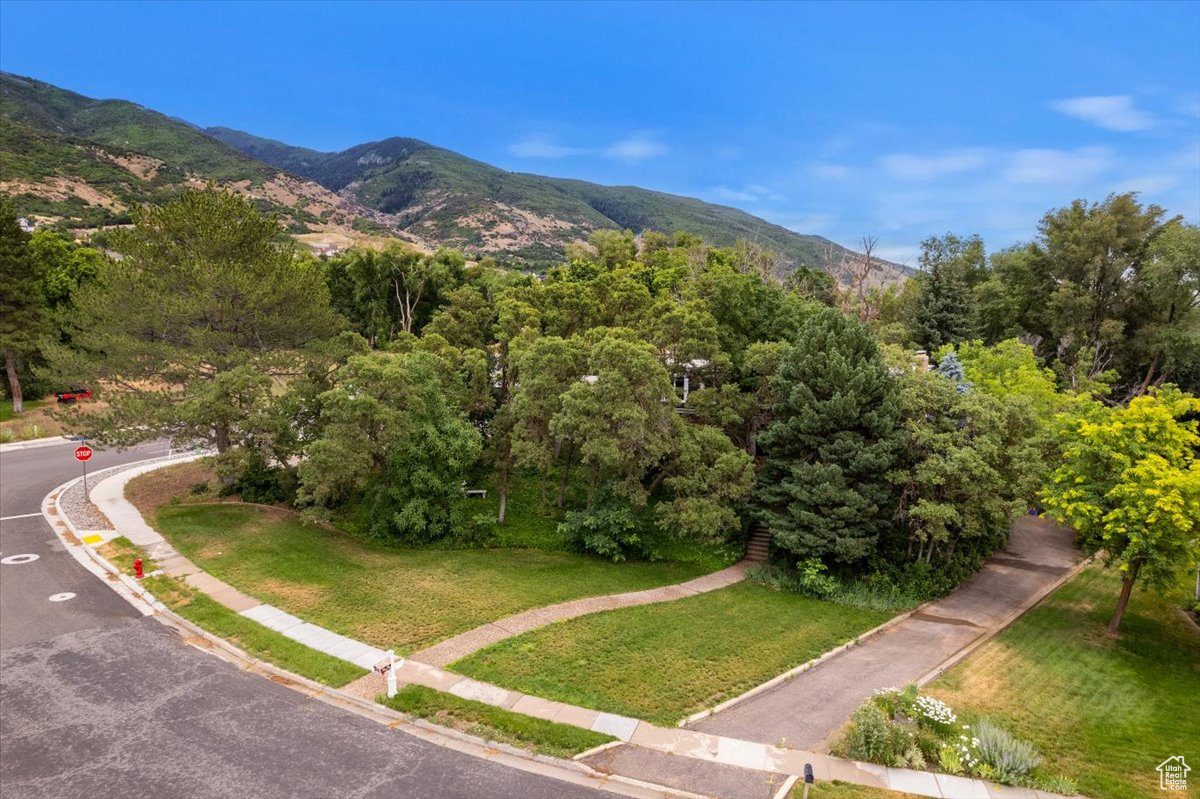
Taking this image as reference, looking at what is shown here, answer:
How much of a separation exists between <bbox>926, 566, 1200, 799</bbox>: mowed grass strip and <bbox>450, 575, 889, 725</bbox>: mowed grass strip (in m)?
3.51

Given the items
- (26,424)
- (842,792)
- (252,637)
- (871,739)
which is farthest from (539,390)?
(26,424)

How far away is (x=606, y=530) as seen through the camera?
22.0 m

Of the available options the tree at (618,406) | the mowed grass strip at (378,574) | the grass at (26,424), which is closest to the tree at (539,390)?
the tree at (618,406)

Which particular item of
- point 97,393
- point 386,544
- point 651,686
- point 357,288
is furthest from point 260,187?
point 651,686

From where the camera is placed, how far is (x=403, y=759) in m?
10.4

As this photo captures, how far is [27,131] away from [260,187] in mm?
32228

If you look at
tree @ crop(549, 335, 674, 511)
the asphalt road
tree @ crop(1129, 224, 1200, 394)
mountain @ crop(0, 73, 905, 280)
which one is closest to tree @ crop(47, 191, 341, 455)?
the asphalt road

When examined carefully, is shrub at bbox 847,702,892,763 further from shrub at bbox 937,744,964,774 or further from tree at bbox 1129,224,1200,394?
tree at bbox 1129,224,1200,394

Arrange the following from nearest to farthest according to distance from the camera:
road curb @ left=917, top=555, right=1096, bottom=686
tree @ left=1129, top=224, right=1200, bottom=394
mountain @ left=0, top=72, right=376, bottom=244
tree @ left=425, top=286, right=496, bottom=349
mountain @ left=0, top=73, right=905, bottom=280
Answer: road curb @ left=917, top=555, right=1096, bottom=686, tree @ left=425, top=286, right=496, bottom=349, tree @ left=1129, top=224, right=1200, bottom=394, mountain @ left=0, top=72, right=376, bottom=244, mountain @ left=0, top=73, right=905, bottom=280

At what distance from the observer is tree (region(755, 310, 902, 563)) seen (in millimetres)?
20141

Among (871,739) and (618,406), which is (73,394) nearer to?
(618,406)

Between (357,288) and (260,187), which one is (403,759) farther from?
(260,187)

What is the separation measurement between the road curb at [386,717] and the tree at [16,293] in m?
25.9

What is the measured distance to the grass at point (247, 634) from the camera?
1296 cm
